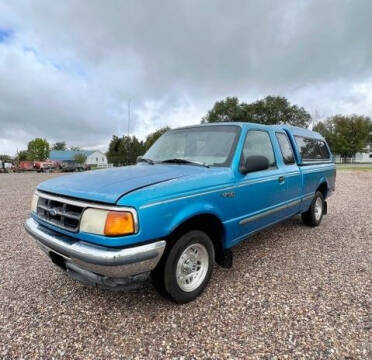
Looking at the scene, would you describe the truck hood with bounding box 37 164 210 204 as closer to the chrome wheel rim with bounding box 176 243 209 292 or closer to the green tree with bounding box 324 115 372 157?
the chrome wheel rim with bounding box 176 243 209 292

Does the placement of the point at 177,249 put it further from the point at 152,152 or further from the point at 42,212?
the point at 152,152

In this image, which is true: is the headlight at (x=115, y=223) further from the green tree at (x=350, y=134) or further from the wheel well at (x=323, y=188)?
the green tree at (x=350, y=134)

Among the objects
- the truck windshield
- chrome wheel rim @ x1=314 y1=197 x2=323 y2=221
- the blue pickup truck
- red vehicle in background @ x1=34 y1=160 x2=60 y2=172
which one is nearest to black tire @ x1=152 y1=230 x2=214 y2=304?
the blue pickup truck

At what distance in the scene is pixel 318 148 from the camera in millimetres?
5605

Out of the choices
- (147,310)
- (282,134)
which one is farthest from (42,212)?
(282,134)

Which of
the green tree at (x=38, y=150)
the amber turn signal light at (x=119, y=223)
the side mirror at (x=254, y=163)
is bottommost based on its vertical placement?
the amber turn signal light at (x=119, y=223)

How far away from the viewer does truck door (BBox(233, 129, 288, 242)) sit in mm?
3115

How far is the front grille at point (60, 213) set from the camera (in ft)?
7.52

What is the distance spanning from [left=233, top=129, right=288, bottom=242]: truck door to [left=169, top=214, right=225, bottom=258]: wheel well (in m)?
0.26

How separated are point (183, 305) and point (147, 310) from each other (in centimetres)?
38

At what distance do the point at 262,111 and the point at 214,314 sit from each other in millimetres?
57455

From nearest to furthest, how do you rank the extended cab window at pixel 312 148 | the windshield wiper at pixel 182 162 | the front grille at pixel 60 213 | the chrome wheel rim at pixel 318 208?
the front grille at pixel 60 213 < the windshield wiper at pixel 182 162 < the extended cab window at pixel 312 148 < the chrome wheel rim at pixel 318 208

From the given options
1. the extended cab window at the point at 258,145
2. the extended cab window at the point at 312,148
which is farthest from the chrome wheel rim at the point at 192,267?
the extended cab window at the point at 312,148

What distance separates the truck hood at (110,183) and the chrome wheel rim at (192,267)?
0.80m
